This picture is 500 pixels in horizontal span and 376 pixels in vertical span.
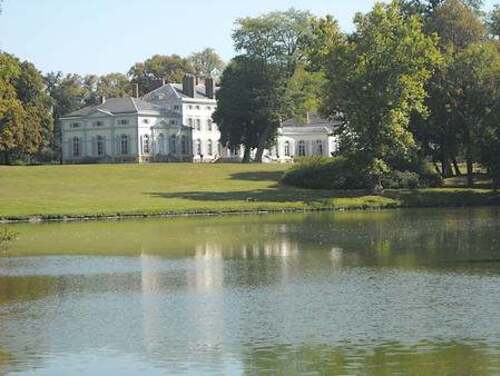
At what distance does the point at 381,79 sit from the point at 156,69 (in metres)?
93.9

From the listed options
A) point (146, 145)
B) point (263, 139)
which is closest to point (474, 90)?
point (263, 139)

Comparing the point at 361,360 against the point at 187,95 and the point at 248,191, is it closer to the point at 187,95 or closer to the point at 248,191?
the point at 248,191

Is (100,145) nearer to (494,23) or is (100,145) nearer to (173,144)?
(173,144)

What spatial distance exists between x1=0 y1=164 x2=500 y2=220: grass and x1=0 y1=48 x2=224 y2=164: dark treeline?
750 cm

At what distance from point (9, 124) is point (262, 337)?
92.1 metres

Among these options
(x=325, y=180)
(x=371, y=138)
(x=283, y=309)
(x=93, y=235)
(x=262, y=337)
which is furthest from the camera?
(x=325, y=180)

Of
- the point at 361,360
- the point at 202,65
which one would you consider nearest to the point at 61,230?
the point at 361,360

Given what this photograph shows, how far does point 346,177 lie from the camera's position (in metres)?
74.2

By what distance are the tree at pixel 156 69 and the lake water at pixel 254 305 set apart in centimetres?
11795

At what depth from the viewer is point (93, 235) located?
45406 mm

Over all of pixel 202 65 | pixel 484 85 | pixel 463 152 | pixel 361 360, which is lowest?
pixel 361 360

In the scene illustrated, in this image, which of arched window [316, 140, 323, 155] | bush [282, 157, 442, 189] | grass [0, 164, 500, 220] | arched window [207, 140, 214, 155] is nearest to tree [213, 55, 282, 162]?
grass [0, 164, 500, 220]

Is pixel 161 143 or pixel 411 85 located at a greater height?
pixel 411 85

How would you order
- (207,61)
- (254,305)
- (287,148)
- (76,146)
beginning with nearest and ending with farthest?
(254,305), (76,146), (287,148), (207,61)
